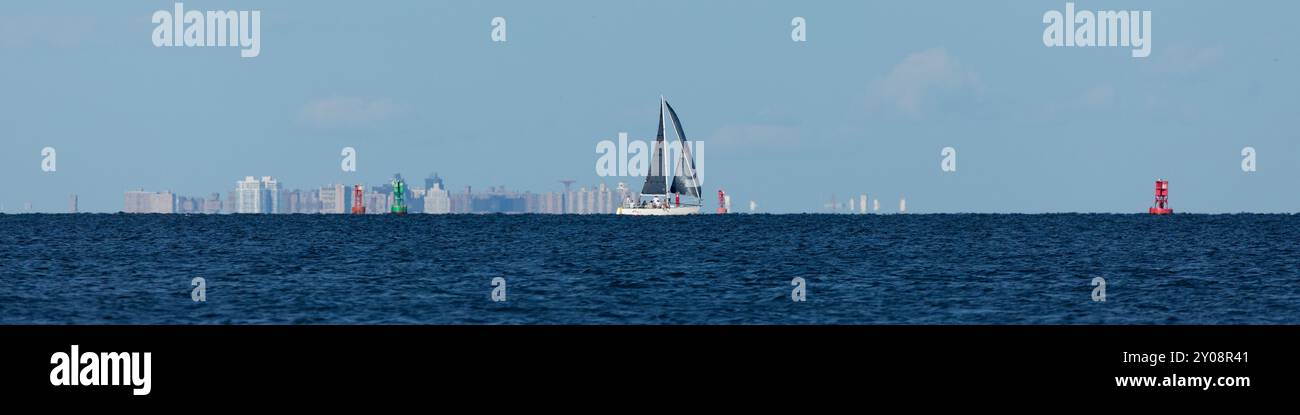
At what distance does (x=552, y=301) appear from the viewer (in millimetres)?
46625

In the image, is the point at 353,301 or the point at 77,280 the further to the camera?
the point at 77,280
